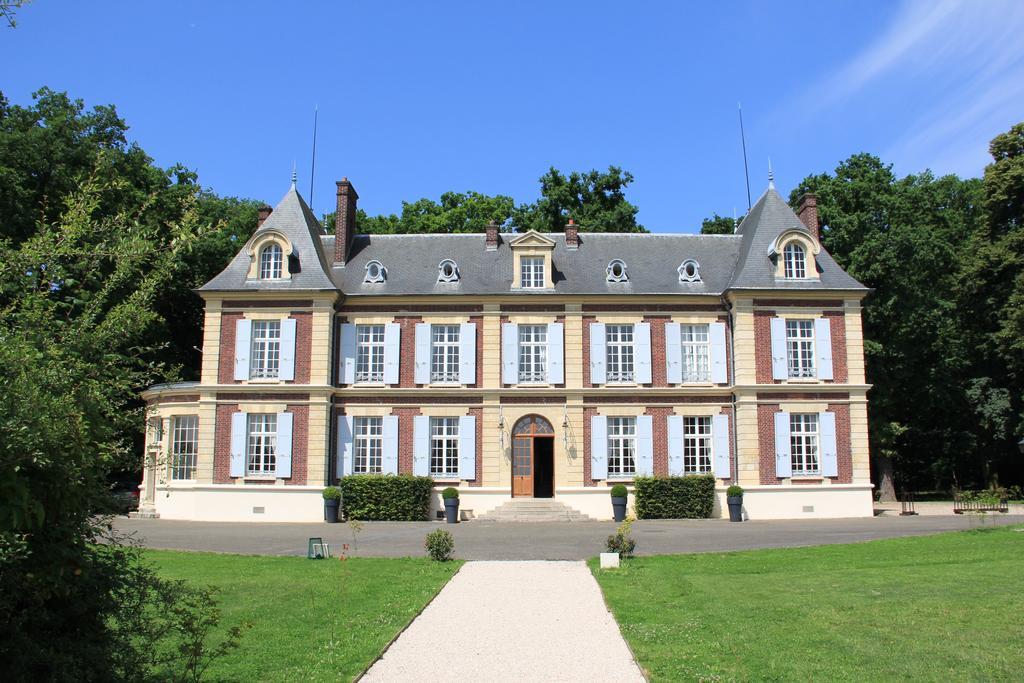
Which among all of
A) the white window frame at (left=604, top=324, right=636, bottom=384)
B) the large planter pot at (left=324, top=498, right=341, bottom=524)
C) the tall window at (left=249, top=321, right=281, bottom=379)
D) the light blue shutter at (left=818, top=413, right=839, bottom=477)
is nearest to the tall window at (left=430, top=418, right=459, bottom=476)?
the large planter pot at (left=324, top=498, right=341, bottom=524)

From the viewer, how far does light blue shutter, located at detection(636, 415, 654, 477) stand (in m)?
27.0

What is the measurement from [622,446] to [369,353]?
9042 millimetres

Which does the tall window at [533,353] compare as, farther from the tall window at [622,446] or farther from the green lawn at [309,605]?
the green lawn at [309,605]

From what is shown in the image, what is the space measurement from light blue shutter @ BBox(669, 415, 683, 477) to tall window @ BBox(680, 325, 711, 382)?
1516mm

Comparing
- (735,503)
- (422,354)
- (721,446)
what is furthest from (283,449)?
(735,503)

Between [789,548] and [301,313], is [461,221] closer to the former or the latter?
[301,313]

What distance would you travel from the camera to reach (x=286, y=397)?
26859 mm

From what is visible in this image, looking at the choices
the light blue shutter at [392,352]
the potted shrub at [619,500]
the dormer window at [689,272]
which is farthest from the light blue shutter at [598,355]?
the light blue shutter at [392,352]

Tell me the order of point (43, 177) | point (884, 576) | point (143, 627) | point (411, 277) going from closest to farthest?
point (143, 627) < point (884, 576) < point (411, 277) < point (43, 177)

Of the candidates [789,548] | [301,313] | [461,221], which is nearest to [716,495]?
[789,548]

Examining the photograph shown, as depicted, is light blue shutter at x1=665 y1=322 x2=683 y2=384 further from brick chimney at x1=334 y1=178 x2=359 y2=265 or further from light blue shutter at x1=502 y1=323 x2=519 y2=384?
brick chimney at x1=334 y1=178 x2=359 y2=265

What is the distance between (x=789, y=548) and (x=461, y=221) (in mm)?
29619

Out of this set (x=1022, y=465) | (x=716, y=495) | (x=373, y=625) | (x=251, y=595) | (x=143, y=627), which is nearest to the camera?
(x=143, y=627)

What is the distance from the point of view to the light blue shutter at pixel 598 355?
2736cm
